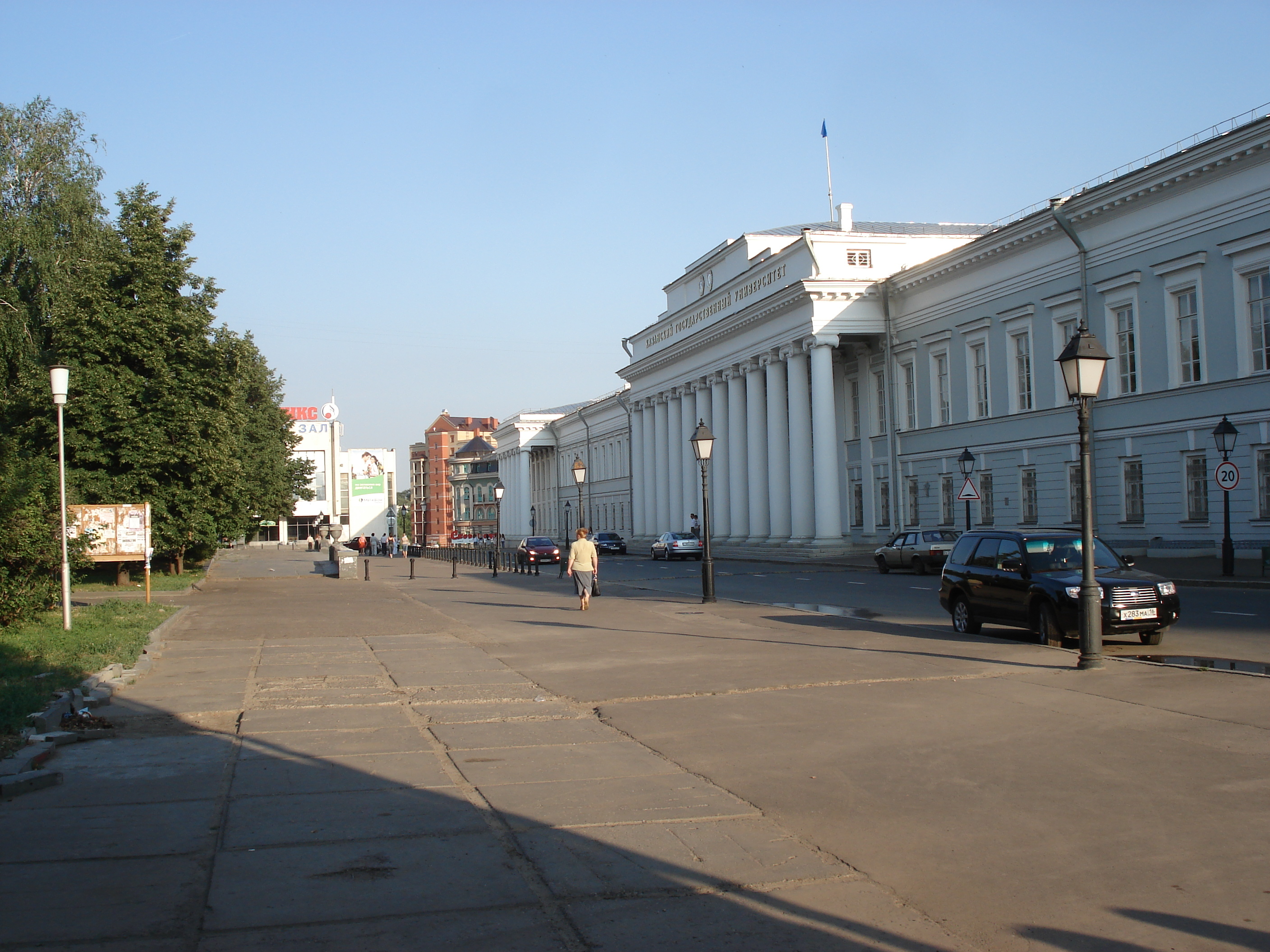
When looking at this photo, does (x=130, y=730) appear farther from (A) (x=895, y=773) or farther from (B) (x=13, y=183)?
(B) (x=13, y=183)

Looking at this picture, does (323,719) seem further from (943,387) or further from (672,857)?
(943,387)

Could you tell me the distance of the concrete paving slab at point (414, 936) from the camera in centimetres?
472

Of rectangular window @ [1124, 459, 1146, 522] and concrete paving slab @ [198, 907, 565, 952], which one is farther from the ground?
rectangular window @ [1124, 459, 1146, 522]

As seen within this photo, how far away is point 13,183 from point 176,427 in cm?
1111

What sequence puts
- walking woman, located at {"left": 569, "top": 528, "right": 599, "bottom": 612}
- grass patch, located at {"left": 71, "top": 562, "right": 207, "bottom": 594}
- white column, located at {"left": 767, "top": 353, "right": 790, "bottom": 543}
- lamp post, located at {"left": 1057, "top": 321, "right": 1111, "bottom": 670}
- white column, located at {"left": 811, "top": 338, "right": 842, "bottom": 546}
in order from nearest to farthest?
lamp post, located at {"left": 1057, "top": 321, "right": 1111, "bottom": 670}, walking woman, located at {"left": 569, "top": 528, "right": 599, "bottom": 612}, grass patch, located at {"left": 71, "top": 562, "right": 207, "bottom": 594}, white column, located at {"left": 811, "top": 338, "right": 842, "bottom": 546}, white column, located at {"left": 767, "top": 353, "right": 790, "bottom": 543}

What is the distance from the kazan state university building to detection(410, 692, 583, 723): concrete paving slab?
26458 millimetres

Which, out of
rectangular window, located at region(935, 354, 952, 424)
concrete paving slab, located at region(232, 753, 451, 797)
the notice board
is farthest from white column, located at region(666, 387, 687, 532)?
concrete paving slab, located at region(232, 753, 451, 797)

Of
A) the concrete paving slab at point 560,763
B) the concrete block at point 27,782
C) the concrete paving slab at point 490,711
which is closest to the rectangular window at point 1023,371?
the concrete paving slab at point 490,711

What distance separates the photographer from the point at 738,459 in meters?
64.3

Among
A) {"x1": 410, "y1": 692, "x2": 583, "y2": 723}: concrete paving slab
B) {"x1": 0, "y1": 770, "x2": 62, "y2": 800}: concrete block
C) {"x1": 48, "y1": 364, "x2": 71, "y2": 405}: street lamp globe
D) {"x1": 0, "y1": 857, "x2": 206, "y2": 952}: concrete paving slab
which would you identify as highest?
{"x1": 48, "y1": 364, "x2": 71, "y2": 405}: street lamp globe

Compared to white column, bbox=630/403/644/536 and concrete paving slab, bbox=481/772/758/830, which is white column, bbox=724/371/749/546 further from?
concrete paving slab, bbox=481/772/758/830

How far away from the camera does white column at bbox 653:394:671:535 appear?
7656 centimetres

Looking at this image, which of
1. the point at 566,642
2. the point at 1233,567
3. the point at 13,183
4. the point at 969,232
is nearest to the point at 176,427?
the point at 13,183

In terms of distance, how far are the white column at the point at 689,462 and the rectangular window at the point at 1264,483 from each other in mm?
41165
